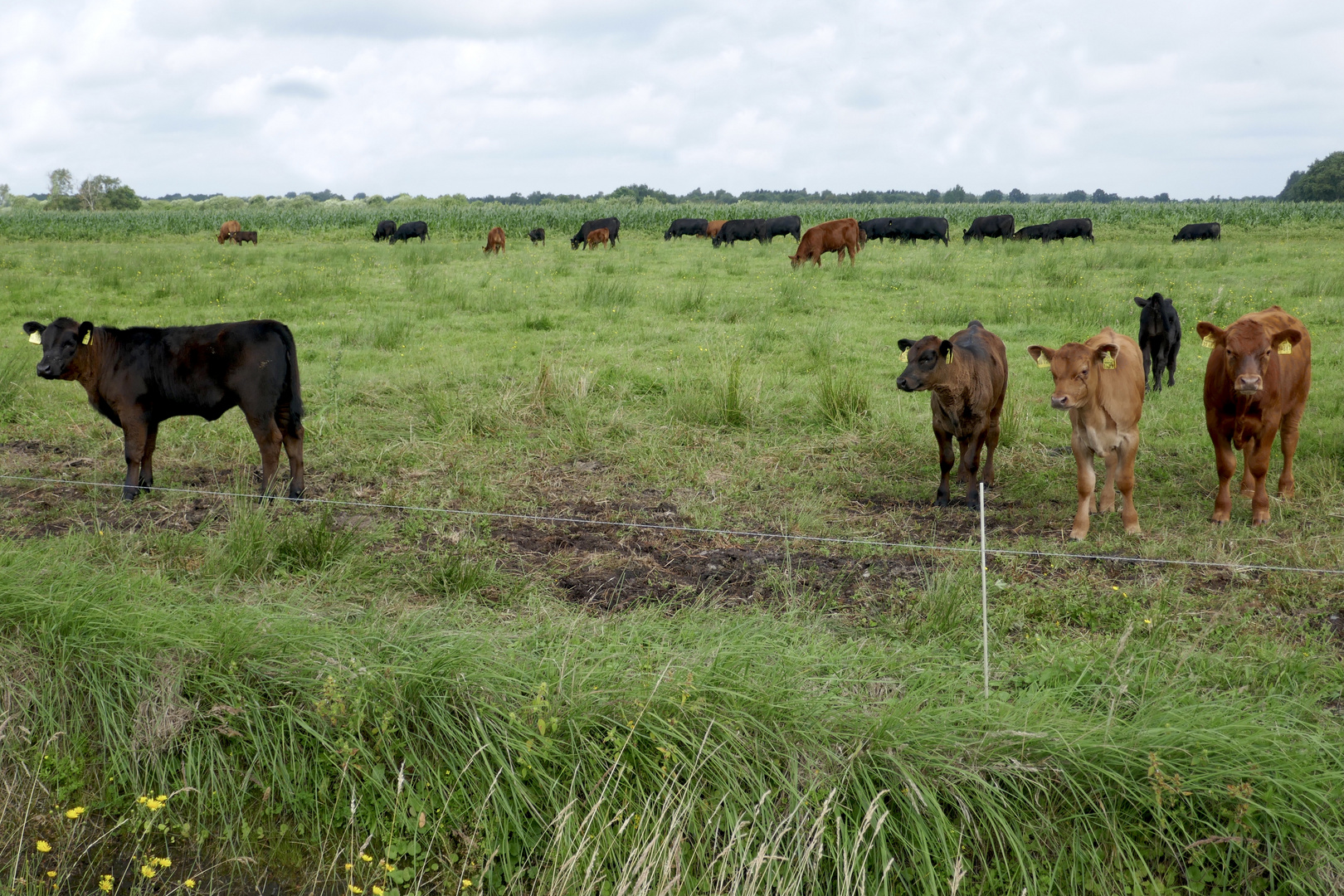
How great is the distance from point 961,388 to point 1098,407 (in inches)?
36.1

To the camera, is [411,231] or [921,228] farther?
[921,228]

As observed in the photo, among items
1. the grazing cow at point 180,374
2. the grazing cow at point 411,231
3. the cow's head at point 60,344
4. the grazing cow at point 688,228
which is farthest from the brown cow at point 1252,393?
the grazing cow at point 688,228

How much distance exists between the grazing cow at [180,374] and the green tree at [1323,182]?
77.5 m

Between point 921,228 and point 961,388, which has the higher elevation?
point 921,228

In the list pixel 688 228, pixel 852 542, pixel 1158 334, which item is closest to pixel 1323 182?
pixel 688 228

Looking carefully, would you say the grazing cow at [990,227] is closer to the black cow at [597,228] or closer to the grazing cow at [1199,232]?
the grazing cow at [1199,232]

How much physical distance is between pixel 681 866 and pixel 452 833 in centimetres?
81

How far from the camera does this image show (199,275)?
57.7 feet

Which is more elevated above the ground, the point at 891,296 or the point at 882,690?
the point at 891,296

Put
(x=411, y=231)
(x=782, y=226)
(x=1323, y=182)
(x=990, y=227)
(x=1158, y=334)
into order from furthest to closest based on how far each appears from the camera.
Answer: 1. (x=1323, y=182)
2. (x=990, y=227)
3. (x=782, y=226)
4. (x=411, y=231)
5. (x=1158, y=334)

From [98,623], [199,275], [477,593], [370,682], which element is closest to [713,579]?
[477,593]

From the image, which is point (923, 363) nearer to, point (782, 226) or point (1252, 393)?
point (1252, 393)

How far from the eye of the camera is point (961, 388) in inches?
271

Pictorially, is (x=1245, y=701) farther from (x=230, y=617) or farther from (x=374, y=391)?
(x=374, y=391)
